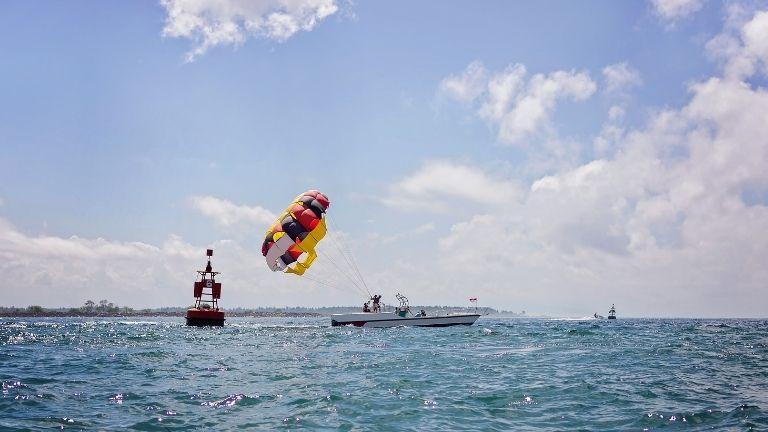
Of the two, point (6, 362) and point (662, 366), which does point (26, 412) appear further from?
point (662, 366)

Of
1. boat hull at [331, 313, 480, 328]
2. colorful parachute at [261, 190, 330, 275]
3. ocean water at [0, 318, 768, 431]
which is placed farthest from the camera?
boat hull at [331, 313, 480, 328]

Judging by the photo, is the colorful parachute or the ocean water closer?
the ocean water

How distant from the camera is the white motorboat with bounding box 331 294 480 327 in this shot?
5400cm

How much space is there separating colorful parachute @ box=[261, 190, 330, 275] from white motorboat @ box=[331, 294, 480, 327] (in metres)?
11.4

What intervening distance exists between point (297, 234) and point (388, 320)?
53.1 ft

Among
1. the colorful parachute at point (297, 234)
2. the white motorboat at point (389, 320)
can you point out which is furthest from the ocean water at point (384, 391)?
the white motorboat at point (389, 320)

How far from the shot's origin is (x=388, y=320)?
178 ft

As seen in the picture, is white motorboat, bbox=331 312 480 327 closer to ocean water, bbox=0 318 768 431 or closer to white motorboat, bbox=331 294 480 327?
white motorboat, bbox=331 294 480 327

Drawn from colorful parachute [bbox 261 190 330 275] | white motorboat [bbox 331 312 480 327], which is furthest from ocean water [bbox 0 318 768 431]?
white motorboat [bbox 331 312 480 327]

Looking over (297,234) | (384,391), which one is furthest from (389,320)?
(384,391)

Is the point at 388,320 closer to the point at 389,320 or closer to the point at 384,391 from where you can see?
the point at 389,320

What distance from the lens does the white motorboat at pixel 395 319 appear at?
5400cm

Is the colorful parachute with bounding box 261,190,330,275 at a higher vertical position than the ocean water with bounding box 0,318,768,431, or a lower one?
higher

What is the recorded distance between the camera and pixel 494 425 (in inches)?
481
